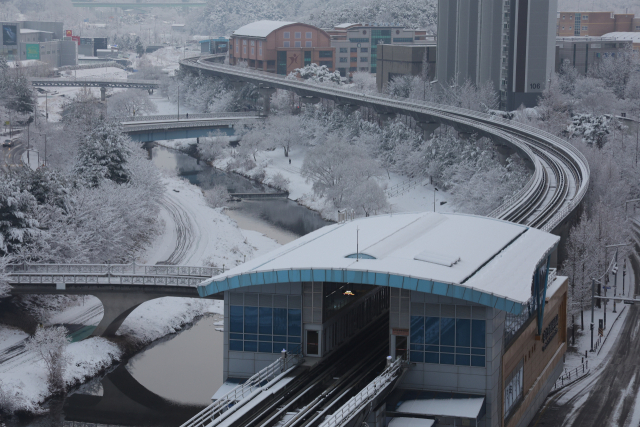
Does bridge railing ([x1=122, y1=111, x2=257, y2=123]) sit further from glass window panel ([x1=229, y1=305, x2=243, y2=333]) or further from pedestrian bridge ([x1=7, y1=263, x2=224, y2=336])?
glass window panel ([x1=229, y1=305, x2=243, y2=333])

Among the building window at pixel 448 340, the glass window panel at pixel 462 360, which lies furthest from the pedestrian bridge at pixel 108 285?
the glass window panel at pixel 462 360

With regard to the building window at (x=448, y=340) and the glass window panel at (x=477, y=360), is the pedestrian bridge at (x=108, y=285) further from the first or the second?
the glass window panel at (x=477, y=360)

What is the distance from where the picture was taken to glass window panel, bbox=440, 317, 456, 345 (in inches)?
1377

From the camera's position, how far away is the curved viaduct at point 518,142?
67.6 metres

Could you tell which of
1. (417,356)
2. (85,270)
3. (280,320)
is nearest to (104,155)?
(85,270)

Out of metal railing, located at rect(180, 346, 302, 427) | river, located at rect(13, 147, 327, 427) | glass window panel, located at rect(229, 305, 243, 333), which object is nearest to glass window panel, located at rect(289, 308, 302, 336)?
metal railing, located at rect(180, 346, 302, 427)

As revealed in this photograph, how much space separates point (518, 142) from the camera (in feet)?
296

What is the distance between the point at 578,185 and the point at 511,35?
44.4m

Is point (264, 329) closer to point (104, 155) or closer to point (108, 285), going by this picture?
point (108, 285)

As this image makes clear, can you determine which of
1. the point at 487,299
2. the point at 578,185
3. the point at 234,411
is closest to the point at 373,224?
the point at 487,299

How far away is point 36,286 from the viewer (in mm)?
53906

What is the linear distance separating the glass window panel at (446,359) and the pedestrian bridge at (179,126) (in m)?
78.1

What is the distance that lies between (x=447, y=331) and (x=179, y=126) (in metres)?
83.8

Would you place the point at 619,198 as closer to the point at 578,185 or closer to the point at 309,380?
the point at 578,185
